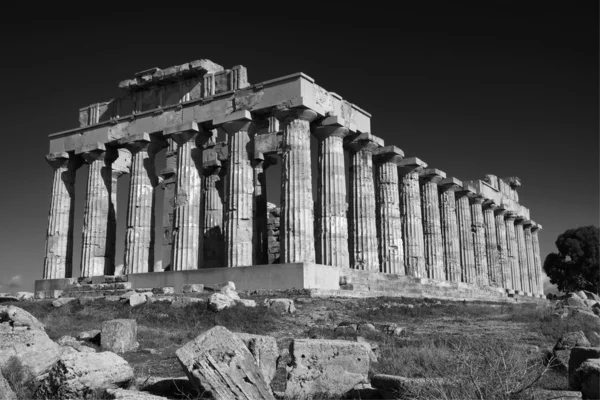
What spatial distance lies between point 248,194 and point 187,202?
2.98 metres

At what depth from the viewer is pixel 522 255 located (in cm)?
4519

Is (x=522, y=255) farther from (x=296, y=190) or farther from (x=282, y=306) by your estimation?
(x=282, y=306)

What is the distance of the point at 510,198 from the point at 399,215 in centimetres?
1932

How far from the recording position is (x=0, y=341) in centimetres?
835

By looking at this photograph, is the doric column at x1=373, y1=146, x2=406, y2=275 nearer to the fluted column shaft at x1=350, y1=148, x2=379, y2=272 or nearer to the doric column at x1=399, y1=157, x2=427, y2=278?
the doric column at x1=399, y1=157, x2=427, y2=278

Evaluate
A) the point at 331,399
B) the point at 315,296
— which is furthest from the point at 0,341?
the point at 315,296

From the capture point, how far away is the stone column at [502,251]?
4112cm

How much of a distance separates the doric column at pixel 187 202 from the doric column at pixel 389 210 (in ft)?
28.4

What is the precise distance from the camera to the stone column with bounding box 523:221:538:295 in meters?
45.5

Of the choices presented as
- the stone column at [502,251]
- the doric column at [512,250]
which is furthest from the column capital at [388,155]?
the doric column at [512,250]

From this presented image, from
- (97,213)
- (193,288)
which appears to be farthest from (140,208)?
(193,288)

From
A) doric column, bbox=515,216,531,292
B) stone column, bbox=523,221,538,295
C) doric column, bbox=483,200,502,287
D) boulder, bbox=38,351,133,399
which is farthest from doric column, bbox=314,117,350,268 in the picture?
stone column, bbox=523,221,538,295

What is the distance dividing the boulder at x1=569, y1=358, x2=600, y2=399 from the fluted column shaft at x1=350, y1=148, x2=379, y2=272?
61.3 ft

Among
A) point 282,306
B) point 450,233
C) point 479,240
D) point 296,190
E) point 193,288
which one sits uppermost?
point 296,190
